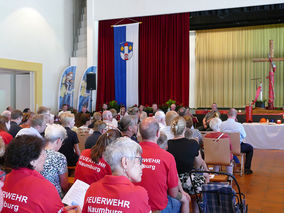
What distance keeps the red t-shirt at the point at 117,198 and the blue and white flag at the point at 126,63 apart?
11.7 m

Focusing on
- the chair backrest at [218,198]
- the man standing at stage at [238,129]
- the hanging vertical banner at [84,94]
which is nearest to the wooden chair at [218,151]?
the man standing at stage at [238,129]

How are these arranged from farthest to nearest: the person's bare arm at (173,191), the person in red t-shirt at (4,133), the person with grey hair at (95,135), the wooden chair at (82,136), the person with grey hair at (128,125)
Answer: the wooden chair at (82,136)
the person in red t-shirt at (4,133)
the person with grey hair at (95,135)
the person with grey hair at (128,125)
the person's bare arm at (173,191)

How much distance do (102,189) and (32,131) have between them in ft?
9.36

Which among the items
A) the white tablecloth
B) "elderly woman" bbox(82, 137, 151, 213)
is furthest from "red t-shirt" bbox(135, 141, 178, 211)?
the white tablecloth

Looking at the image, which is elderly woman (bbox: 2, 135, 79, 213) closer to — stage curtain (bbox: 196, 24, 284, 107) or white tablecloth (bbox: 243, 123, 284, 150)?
white tablecloth (bbox: 243, 123, 284, 150)

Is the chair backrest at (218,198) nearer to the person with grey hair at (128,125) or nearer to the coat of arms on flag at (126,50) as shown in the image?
the person with grey hair at (128,125)

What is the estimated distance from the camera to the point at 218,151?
5414mm

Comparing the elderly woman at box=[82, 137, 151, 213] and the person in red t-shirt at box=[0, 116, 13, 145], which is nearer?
the elderly woman at box=[82, 137, 151, 213]

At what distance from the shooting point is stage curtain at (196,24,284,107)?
15516 mm

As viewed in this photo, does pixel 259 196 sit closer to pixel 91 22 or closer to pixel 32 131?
pixel 32 131

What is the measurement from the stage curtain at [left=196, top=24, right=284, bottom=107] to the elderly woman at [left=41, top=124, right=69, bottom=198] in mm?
13617

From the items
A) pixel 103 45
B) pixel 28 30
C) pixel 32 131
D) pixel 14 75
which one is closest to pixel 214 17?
pixel 103 45

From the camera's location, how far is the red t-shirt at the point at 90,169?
303 cm

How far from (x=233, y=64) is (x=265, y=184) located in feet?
36.6
